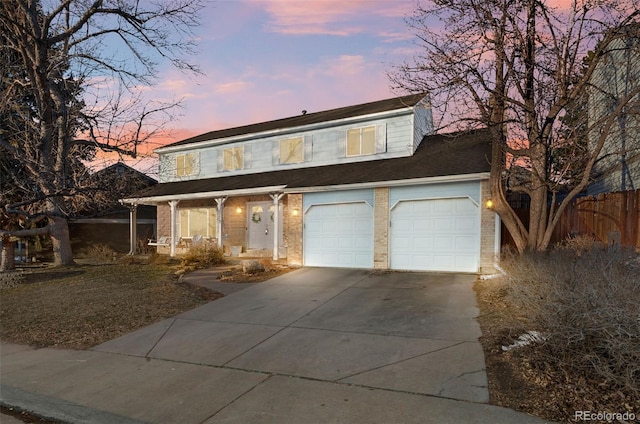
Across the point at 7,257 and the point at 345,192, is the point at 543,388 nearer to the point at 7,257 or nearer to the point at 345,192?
the point at 345,192

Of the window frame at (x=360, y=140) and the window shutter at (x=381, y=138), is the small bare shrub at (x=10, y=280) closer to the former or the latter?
the window frame at (x=360, y=140)

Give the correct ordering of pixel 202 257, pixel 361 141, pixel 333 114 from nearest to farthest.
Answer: pixel 202 257, pixel 361 141, pixel 333 114

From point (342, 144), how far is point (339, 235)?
438 cm

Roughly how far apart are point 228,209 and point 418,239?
9.72m

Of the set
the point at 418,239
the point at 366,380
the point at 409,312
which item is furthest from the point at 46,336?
the point at 418,239

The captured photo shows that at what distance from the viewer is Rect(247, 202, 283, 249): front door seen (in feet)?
57.5

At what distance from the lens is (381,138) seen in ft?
49.2

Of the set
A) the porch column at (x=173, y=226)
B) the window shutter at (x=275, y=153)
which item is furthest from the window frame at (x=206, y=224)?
the window shutter at (x=275, y=153)

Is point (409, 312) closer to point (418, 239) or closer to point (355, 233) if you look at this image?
point (418, 239)

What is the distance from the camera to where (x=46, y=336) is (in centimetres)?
736

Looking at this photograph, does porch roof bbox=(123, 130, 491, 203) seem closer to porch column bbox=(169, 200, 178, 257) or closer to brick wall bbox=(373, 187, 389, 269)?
porch column bbox=(169, 200, 178, 257)

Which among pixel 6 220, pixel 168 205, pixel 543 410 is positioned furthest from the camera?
pixel 168 205

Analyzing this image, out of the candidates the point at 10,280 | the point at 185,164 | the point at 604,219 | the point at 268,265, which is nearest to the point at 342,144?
the point at 268,265

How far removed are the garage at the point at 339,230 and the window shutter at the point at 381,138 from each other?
2.78 meters
